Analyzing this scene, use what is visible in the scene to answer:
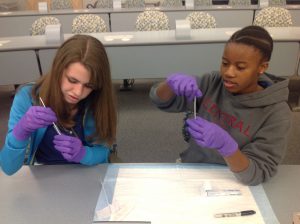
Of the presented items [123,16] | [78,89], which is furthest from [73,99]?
[123,16]

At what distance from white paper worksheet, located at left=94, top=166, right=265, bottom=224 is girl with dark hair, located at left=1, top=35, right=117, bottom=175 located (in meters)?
0.18

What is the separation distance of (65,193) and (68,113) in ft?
1.08

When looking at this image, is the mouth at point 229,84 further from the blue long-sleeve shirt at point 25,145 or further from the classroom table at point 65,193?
the blue long-sleeve shirt at point 25,145

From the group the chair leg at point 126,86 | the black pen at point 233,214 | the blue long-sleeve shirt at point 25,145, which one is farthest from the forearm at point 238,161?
the chair leg at point 126,86

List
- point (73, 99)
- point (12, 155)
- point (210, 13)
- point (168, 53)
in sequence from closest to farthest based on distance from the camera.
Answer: point (12, 155) → point (73, 99) → point (168, 53) → point (210, 13)

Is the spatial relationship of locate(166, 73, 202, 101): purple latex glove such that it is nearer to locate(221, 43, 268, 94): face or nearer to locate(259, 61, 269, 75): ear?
locate(221, 43, 268, 94): face

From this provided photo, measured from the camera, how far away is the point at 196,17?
10.5 ft

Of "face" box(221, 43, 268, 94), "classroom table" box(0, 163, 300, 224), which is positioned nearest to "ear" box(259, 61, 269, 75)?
"face" box(221, 43, 268, 94)

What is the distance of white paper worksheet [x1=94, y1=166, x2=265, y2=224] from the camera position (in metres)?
0.79

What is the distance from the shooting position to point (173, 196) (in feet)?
2.84

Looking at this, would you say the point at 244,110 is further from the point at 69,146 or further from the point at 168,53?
the point at 168,53

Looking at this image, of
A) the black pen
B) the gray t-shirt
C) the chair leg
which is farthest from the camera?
the chair leg

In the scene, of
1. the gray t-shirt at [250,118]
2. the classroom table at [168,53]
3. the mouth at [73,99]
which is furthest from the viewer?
the classroom table at [168,53]

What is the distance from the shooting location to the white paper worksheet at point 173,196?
0.79 m
